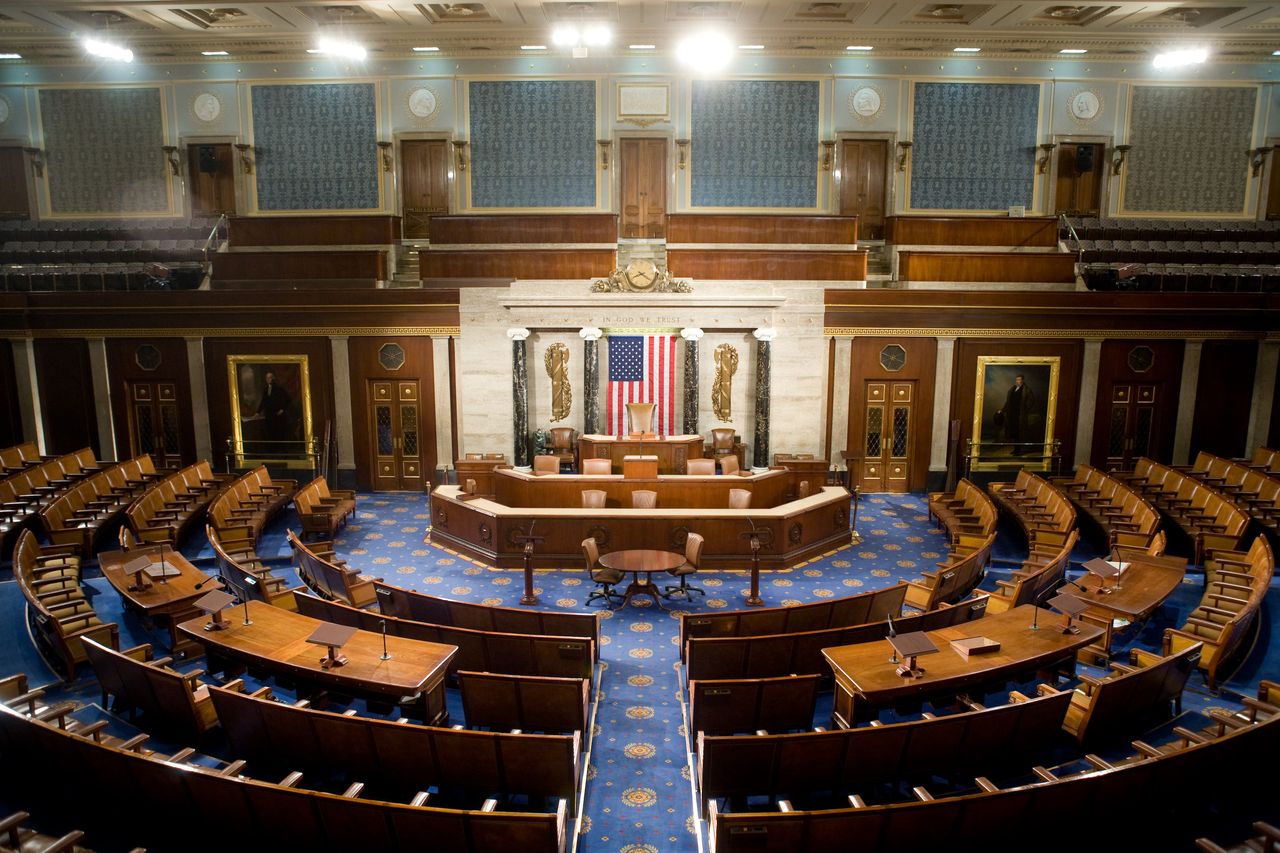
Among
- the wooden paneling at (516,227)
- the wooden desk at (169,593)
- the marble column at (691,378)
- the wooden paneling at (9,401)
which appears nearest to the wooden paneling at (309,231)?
the wooden paneling at (516,227)

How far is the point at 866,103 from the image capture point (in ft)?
56.7

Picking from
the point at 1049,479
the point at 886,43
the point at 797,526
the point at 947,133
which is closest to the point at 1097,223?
the point at 947,133

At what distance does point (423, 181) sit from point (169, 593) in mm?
12069

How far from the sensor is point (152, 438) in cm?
1522

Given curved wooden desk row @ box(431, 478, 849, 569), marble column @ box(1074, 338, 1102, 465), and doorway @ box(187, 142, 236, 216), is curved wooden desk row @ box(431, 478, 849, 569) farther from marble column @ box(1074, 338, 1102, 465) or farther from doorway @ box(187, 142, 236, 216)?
doorway @ box(187, 142, 236, 216)

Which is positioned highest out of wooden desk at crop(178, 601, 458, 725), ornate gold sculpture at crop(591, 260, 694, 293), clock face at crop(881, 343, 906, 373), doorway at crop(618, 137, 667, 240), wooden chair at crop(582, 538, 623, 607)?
doorway at crop(618, 137, 667, 240)

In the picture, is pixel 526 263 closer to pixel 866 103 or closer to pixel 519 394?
pixel 519 394

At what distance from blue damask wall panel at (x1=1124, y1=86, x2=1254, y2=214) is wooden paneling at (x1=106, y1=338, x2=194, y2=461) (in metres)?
20.0

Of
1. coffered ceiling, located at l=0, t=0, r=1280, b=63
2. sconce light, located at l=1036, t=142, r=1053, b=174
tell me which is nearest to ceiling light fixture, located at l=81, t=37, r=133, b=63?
coffered ceiling, located at l=0, t=0, r=1280, b=63

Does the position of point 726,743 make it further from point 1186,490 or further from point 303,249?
point 303,249

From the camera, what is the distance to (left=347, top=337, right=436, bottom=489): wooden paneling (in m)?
14.9

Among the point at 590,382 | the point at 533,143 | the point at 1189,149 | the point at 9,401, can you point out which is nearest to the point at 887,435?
the point at 590,382

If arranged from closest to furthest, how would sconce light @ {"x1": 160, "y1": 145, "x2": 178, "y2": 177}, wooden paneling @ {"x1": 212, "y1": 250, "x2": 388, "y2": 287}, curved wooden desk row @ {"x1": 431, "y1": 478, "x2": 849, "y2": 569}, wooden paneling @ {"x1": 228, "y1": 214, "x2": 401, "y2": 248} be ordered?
curved wooden desk row @ {"x1": 431, "y1": 478, "x2": 849, "y2": 569} → wooden paneling @ {"x1": 212, "y1": 250, "x2": 388, "y2": 287} → wooden paneling @ {"x1": 228, "y1": 214, "x2": 401, "y2": 248} → sconce light @ {"x1": 160, "y1": 145, "x2": 178, "y2": 177}

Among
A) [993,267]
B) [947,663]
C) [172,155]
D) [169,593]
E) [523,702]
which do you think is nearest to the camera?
[523,702]
